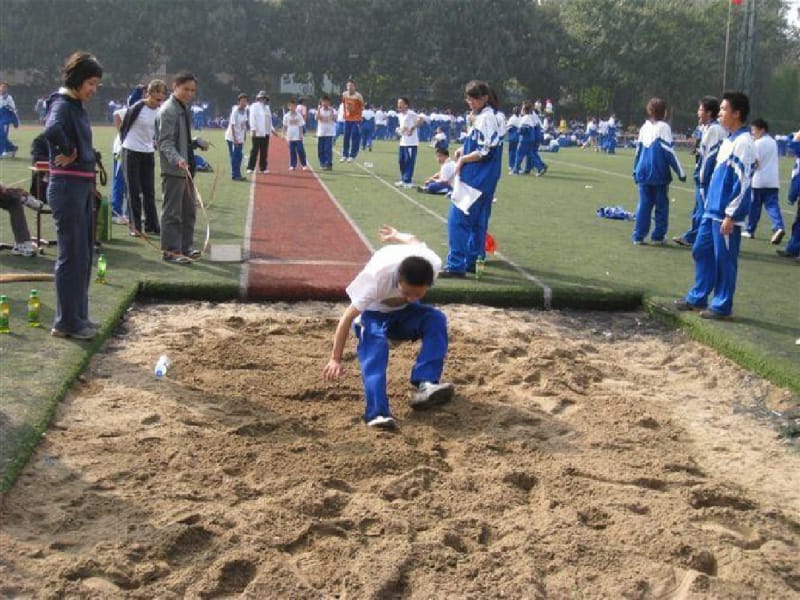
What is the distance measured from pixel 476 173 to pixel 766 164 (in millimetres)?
5871

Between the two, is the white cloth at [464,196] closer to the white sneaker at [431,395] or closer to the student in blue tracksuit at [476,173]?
the student in blue tracksuit at [476,173]

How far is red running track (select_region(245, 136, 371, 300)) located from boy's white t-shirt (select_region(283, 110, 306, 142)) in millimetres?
4104

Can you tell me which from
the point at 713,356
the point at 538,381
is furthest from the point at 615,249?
the point at 538,381

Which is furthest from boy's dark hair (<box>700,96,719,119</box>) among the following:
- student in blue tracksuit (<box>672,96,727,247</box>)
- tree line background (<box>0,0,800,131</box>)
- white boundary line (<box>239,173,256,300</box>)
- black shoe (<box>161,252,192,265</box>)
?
tree line background (<box>0,0,800,131</box>)

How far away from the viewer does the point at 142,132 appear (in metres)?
12.1

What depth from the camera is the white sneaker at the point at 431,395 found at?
6410mm

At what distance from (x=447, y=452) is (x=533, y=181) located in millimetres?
19884

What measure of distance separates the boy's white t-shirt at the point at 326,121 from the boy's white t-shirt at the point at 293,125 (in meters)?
0.80

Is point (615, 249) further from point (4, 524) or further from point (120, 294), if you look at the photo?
point (4, 524)

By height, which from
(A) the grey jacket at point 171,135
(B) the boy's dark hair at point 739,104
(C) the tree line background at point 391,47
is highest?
(C) the tree line background at point 391,47

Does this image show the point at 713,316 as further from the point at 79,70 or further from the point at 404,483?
the point at 79,70

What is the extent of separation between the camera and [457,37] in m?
71.2

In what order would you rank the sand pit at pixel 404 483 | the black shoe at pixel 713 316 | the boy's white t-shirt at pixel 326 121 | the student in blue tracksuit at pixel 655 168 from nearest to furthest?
the sand pit at pixel 404 483, the black shoe at pixel 713 316, the student in blue tracksuit at pixel 655 168, the boy's white t-shirt at pixel 326 121

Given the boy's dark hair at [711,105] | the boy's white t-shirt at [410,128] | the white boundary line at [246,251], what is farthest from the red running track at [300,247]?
the boy's dark hair at [711,105]
